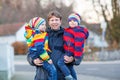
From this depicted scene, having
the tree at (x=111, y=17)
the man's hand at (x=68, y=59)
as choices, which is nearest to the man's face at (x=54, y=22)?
the man's hand at (x=68, y=59)

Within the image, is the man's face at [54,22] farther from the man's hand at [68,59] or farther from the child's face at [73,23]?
the man's hand at [68,59]

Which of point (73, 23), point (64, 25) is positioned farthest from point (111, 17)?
point (73, 23)

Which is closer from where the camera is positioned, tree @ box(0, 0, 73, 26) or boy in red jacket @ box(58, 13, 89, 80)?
boy in red jacket @ box(58, 13, 89, 80)

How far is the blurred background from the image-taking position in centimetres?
1994

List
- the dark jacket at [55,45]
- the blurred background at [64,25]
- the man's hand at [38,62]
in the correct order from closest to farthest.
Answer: the man's hand at [38,62]
the dark jacket at [55,45]
the blurred background at [64,25]

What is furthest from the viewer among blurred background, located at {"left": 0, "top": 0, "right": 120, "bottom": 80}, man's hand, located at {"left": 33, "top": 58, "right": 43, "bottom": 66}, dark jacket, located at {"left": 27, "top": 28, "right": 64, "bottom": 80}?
blurred background, located at {"left": 0, "top": 0, "right": 120, "bottom": 80}

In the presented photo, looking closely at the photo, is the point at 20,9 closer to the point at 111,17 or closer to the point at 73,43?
the point at 111,17

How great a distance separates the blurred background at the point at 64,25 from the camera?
1994 centimetres

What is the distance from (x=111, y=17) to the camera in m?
49.3

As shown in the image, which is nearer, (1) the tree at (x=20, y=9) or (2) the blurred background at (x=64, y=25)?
(2) the blurred background at (x=64, y=25)

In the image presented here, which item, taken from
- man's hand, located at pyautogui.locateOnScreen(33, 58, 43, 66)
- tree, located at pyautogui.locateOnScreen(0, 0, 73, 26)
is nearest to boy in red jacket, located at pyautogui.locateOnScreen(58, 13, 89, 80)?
man's hand, located at pyautogui.locateOnScreen(33, 58, 43, 66)

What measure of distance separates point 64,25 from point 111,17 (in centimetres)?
559

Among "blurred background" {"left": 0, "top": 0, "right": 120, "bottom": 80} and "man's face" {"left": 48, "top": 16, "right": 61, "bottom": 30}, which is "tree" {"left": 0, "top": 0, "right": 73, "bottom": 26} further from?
"man's face" {"left": 48, "top": 16, "right": 61, "bottom": 30}

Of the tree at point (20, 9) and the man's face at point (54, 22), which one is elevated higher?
the tree at point (20, 9)
